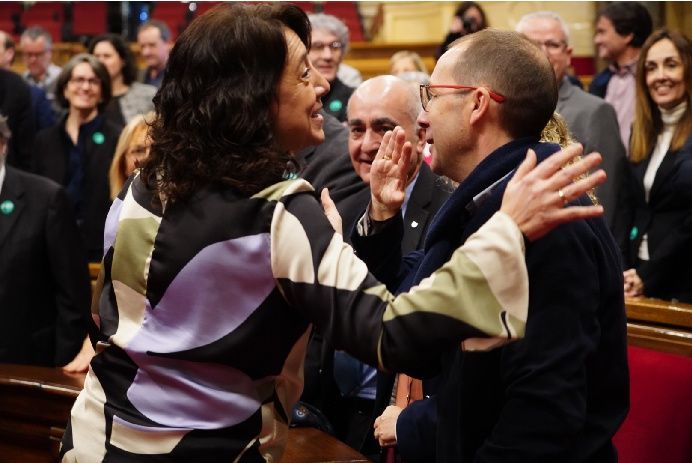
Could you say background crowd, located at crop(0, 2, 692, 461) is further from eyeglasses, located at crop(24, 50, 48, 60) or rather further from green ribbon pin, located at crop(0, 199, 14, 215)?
eyeglasses, located at crop(24, 50, 48, 60)

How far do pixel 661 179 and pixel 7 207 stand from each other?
2407 mm

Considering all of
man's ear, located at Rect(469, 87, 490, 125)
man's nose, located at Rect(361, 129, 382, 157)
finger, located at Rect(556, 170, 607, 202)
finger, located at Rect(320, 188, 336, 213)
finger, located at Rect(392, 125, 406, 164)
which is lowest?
man's nose, located at Rect(361, 129, 382, 157)

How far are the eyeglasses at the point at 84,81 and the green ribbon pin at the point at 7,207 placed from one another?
1827 mm

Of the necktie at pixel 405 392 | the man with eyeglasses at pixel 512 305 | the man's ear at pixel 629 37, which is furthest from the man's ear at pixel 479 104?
the man's ear at pixel 629 37

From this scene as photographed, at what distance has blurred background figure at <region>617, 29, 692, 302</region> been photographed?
144 inches

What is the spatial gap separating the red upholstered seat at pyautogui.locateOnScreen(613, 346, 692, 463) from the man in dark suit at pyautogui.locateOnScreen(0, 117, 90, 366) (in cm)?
197

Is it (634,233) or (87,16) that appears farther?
(87,16)

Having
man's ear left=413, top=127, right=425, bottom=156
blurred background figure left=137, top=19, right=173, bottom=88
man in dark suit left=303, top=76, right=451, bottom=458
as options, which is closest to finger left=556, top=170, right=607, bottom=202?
man in dark suit left=303, top=76, right=451, bottom=458

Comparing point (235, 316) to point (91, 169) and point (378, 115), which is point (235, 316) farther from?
point (91, 169)

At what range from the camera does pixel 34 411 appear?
2.99 meters

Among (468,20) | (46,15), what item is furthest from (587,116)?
(46,15)

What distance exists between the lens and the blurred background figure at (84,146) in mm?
5176

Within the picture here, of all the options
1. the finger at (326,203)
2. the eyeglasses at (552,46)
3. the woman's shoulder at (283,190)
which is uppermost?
the woman's shoulder at (283,190)

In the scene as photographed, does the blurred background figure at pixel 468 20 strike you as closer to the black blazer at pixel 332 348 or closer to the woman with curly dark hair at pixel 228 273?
the black blazer at pixel 332 348
